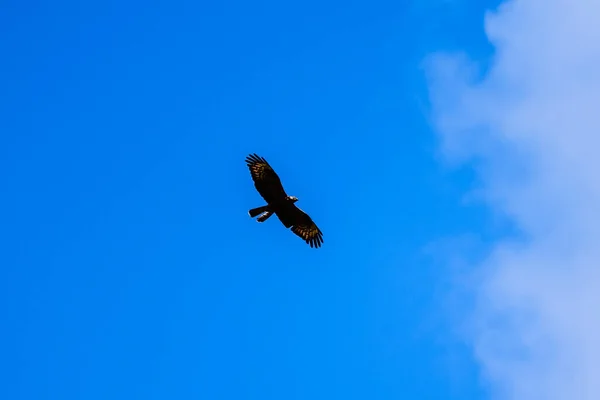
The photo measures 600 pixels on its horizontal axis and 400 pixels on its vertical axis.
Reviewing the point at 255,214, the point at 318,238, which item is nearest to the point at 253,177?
the point at 255,214

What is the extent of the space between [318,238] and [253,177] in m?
3.99

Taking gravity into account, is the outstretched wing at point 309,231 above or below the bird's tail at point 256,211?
above

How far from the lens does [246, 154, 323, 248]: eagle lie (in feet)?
123

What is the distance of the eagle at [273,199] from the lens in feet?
123

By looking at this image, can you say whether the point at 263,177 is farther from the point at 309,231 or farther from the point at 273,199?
the point at 309,231

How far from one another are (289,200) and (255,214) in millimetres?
1414

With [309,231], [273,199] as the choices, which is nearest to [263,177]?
[273,199]

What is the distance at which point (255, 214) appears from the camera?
3778cm

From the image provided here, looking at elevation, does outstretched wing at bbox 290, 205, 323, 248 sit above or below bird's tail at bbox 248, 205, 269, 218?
above

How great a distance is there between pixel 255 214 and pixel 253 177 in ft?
4.67

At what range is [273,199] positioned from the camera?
38.0 metres

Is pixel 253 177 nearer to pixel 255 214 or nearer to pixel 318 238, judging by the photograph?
pixel 255 214

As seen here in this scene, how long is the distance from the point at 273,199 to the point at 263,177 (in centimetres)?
104

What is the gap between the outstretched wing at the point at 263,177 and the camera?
3738 centimetres
